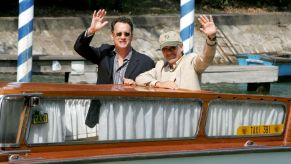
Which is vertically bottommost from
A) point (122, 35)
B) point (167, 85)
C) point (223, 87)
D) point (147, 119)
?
point (223, 87)

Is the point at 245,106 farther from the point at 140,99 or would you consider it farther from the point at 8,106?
the point at 8,106

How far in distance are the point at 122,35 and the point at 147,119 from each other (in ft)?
3.52

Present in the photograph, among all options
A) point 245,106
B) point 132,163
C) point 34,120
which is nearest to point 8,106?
point 34,120

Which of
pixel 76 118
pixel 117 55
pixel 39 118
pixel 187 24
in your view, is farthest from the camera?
pixel 187 24

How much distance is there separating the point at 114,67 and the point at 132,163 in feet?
4.90

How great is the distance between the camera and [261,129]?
579 centimetres

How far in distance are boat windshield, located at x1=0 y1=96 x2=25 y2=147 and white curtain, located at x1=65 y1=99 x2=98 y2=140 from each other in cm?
35

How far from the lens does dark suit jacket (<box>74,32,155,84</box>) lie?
20.1ft

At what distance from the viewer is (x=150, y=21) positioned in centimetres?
2311

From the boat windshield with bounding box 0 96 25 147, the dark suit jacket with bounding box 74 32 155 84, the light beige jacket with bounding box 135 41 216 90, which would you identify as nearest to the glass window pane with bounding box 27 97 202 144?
the boat windshield with bounding box 0 96 25 147

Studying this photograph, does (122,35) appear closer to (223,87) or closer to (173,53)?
(173,53)

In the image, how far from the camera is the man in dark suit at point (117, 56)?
604 centimetres

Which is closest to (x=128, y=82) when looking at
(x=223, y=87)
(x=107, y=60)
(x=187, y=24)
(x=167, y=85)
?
(x=167, y=85)

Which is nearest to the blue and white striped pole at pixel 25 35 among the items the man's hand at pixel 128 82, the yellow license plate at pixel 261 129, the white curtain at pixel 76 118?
the man's hand at pixel 128 82
